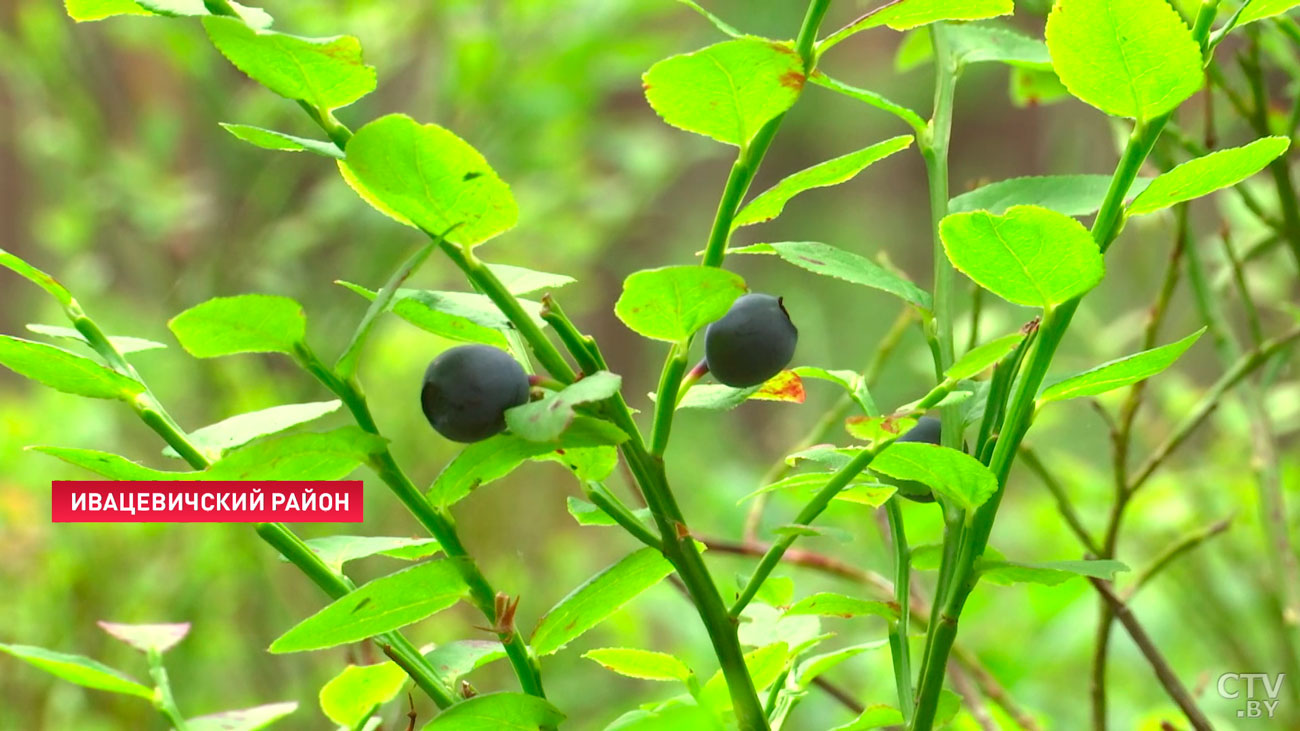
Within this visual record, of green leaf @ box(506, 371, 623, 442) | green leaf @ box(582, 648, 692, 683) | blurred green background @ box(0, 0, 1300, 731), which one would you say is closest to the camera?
green leaf @ box(506, 371, 623, 442)

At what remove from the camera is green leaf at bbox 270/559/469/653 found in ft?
0.89

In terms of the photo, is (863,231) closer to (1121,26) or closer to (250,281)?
(250,281)

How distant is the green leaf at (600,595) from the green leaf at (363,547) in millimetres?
43

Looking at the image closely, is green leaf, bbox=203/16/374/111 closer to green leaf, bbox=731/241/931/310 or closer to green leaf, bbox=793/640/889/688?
green leaf, bbox=731/241/931/310

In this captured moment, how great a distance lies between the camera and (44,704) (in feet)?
4.09

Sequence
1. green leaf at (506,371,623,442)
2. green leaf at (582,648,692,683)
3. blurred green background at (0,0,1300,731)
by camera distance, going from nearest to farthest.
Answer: green leaf at (506,371,623,442) → green leaf at (582,648,692,683) → blurred green background at (0,0,1300,731)

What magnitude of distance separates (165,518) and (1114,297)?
2924mm

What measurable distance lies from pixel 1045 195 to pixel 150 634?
0.99 ft

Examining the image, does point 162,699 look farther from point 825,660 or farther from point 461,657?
point 825,660

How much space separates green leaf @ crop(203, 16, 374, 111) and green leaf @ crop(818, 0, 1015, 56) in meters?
0.11

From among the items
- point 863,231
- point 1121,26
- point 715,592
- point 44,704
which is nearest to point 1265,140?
point 1121,26

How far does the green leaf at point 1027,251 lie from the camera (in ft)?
0.88

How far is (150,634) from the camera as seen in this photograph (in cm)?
38

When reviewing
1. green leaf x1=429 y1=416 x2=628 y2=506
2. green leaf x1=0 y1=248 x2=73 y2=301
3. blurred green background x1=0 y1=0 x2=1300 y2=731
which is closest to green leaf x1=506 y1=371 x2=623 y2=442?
green leaf x1=429 y1=416 x2=628 y2=506
